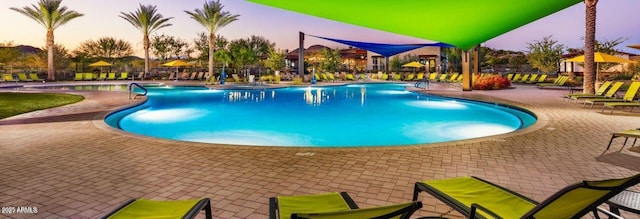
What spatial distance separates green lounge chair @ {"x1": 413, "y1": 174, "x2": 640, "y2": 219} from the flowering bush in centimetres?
1680

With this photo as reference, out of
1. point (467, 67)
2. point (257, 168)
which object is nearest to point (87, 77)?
point (467, 67)

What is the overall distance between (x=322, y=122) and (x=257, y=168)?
19.3 feet

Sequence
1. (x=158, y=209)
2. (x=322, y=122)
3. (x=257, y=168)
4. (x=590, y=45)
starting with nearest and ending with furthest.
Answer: (x=158, y=209) < (x=257, y=168) < (x=322, y=122) < (x=590, y=45)

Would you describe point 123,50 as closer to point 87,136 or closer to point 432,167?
point 87,136

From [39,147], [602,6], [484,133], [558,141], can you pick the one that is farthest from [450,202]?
[602,6]

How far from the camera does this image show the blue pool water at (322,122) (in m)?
8.30

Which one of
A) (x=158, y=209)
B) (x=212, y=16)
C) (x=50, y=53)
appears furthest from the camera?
(x=212, y=16)

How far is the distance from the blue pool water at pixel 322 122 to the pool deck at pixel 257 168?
7.84ft

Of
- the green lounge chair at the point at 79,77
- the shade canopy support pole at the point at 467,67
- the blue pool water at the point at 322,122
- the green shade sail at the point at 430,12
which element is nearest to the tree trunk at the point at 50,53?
the green lounge chair at the point at 79,77

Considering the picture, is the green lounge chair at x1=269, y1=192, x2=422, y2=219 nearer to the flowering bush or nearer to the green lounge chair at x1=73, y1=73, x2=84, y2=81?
the flowering bush

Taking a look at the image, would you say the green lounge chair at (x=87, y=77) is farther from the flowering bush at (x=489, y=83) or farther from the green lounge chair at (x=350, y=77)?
the flowering bush at (x=489, y=83)

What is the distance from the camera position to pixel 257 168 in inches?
172

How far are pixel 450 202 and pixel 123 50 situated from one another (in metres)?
44.6

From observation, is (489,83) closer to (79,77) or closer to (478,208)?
(478,208)
